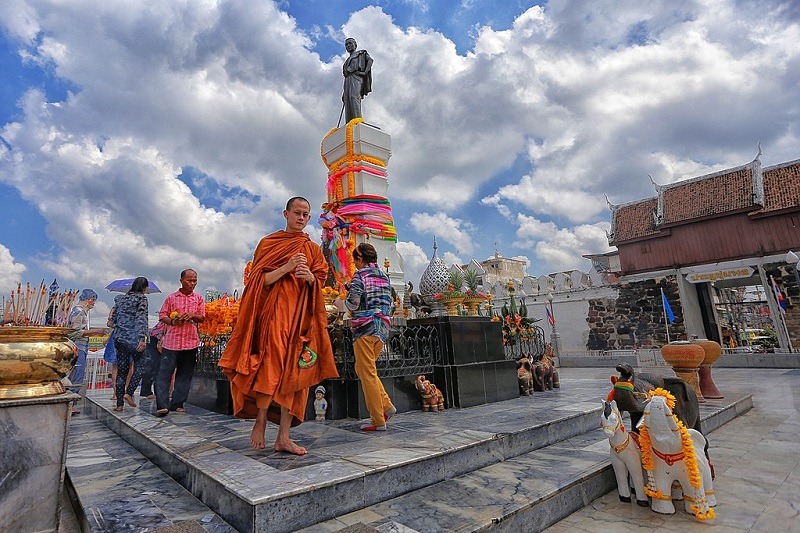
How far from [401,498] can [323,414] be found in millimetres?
2158

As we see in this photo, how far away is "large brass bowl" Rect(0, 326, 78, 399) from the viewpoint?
6.48ft

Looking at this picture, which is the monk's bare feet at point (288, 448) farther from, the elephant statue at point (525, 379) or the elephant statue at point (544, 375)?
the elephant statue at point (544, 375)

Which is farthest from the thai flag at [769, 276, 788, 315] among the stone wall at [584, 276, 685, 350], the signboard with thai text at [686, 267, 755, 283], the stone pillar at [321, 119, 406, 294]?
the stone pillar at [321, 119, 406, 294]

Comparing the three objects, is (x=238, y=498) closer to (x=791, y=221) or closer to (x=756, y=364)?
(x=756, y=364)

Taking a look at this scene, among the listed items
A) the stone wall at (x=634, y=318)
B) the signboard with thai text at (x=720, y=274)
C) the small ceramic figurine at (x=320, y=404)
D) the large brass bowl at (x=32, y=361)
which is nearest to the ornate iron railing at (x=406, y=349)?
the small ceramic figurine at (x=320, y=404)

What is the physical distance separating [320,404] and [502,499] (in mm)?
2558

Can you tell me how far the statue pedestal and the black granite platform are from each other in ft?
2.39

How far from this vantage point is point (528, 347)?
703 centimetres

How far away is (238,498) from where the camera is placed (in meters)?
2.04

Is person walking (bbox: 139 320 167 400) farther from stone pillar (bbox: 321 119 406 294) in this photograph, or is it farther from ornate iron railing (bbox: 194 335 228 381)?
stone pillar (bbox: 321 119 406 294)

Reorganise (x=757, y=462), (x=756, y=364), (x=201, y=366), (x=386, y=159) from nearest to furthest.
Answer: (x=757, y=462)
(x=201, y=366)
(x=386, y=159)
(x=756, y=364)

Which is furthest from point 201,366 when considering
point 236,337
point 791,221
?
point 791,221

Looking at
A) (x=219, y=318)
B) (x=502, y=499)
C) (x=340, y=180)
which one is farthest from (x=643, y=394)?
(x=340, y=180)

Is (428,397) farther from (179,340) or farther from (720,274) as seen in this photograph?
(720,274)
